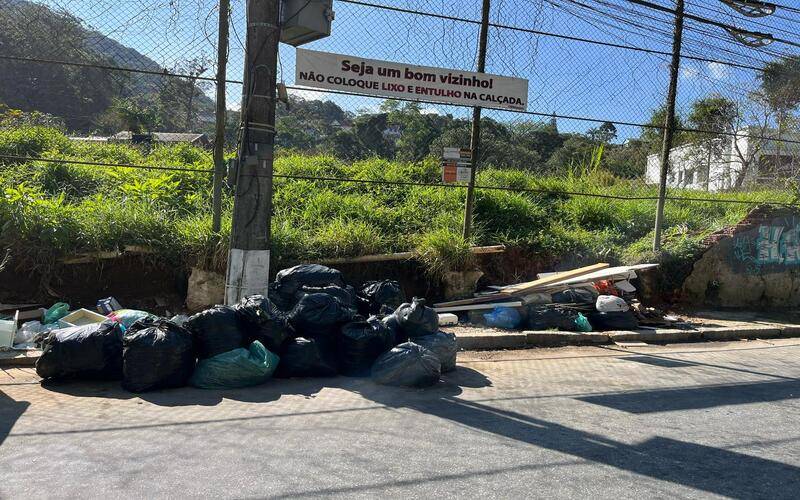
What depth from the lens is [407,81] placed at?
8.29m

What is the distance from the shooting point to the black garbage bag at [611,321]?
8.42 metres

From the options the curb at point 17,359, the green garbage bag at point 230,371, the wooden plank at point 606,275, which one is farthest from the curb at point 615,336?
the curb at point 17,359

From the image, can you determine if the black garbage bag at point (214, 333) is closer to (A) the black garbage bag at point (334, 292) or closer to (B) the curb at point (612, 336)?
(A) the black garbage bag at point (334, 292)

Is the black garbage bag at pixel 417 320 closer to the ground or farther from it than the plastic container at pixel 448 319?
farther from it

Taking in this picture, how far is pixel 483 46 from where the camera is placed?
8.80m

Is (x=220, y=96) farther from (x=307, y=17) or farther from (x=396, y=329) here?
(x=396, y=329)

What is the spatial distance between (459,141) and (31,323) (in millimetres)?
6845

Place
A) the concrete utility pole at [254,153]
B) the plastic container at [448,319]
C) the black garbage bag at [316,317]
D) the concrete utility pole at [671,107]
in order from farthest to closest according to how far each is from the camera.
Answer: the concrete utility pole at [671,107] < the plastic container at [448,319] < the concrete utility pole at [254,153] < the black garbage bag at [316,317]

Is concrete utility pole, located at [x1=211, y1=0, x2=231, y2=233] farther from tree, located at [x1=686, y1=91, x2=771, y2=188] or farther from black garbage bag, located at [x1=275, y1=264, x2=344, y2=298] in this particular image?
tree, located at [x1=686, y1=91, x2=771, y2=188]

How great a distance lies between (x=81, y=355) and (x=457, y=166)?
18.4 ft

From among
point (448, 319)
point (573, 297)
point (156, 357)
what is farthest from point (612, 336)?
point (156, 357)

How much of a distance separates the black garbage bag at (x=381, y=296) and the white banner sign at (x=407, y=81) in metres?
2.65

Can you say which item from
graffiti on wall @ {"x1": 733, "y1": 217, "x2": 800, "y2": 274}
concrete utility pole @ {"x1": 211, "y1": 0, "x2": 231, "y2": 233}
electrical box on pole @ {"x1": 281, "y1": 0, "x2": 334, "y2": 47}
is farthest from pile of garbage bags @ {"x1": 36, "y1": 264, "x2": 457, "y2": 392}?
graffiti on wall @ {"x1": 733, "y1": 217, "x2": 800, "y2": 274}

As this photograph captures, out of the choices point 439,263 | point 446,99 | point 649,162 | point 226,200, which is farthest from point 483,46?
point 649,162
